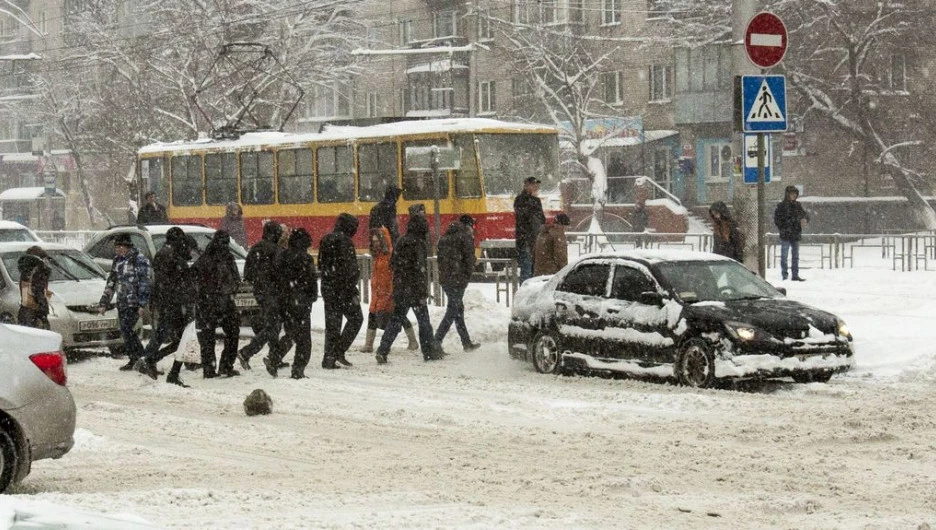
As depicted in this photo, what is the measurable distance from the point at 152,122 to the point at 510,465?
4620 centimetres

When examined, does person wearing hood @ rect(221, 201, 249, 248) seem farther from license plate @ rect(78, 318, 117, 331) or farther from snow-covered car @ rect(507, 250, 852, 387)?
snow-covered car @ rect(507, 250, 852, 387)

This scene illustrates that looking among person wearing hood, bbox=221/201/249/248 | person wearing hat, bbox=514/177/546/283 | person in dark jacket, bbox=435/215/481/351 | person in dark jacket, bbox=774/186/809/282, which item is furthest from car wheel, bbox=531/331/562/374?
person in dark jacket, bbox=774/186/809/282

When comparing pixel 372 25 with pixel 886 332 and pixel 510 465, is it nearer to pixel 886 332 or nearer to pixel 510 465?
pixel 886 332

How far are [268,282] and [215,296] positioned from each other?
2.44 ft

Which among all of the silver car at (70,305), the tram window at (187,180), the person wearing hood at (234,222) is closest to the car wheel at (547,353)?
the silver car at (70,305)

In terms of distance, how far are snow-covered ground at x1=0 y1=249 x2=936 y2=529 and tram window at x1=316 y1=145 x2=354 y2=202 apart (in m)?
15.9

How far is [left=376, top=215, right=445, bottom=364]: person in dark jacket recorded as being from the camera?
17.4 metres

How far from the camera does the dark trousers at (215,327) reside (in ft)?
50.9

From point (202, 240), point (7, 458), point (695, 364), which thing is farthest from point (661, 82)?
point (7, 458)

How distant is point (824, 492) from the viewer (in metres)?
8.95

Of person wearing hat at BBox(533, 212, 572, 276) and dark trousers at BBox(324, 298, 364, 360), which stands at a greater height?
person wearing hat at BBox(533, 212, 572, 276)

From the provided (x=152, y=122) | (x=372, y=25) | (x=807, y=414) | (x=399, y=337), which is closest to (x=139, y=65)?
(x=152, y=122)

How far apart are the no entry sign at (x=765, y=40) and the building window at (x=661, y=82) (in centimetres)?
Answer: 4349

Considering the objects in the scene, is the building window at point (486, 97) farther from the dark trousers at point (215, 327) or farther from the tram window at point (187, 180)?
the dark trousers at point (215, 327)
